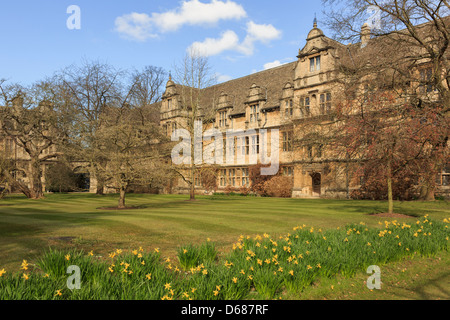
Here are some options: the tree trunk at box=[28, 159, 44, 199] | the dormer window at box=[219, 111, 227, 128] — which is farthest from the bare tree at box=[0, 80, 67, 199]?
the dormer window at box=[219, 111, 227, 128]

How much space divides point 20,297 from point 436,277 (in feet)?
21.7

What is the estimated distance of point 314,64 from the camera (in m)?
31.7

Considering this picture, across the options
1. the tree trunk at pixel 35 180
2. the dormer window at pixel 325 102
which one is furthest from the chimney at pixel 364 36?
the tree trunk at pixel 35 180

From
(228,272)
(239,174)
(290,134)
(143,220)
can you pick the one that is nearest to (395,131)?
(143,220)

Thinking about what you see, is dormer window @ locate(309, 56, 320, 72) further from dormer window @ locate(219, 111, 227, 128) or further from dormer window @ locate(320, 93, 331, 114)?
dormer window @ locate(219, 111, 227, 128)

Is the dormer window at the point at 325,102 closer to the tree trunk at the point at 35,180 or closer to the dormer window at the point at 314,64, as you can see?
the dormer window at the point at 314,64

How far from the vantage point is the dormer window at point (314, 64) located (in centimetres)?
3145

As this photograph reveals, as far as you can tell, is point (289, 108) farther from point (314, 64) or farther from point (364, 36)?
point (364, 36)

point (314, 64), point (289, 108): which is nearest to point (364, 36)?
point (314, 64)

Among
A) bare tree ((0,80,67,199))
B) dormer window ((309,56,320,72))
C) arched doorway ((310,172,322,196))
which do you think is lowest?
arched doorway ((310,172,322,196))

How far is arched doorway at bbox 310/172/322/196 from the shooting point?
108ft

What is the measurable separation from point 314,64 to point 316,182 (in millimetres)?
11045

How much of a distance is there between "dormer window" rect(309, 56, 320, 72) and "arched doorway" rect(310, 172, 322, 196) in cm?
951
